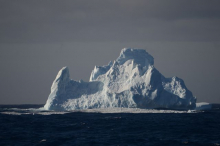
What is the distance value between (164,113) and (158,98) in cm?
340

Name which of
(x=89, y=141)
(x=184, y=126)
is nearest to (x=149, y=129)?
(x=184, y=126)

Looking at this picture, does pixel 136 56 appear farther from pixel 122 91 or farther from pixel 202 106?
pixel 202 106

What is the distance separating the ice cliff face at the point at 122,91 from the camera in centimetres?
8488

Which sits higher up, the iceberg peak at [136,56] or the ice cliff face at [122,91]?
the iceberg peak at [136,56]

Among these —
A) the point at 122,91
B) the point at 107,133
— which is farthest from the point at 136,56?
the point at 107,133

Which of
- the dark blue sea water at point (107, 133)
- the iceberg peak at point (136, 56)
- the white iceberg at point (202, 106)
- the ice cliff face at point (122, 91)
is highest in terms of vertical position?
the iceberg peak at point (136, 56)

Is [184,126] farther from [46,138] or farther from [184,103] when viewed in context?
[184,103]

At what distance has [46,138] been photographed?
47719mm

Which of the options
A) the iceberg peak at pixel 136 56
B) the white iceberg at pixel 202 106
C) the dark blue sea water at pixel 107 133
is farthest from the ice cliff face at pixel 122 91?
the dark blue sea water at pixel 107 133

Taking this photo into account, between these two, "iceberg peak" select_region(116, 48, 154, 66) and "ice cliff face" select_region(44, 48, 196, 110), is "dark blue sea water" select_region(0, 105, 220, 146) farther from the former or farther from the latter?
"iceberg peak" select_region(116, 48, 154, 66)

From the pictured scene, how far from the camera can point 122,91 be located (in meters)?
84.2

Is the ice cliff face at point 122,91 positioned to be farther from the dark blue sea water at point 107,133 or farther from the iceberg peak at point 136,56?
the dark blue sea water at point 107,133

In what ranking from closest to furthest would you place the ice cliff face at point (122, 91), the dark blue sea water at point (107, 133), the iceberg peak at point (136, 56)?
the dark blue sea water at point (107, 133) → the ice cliff face at point (122, 91) → the iceberg peak at point (136, 56)

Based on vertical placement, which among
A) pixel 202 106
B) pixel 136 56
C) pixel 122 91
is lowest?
pixel 202 106
